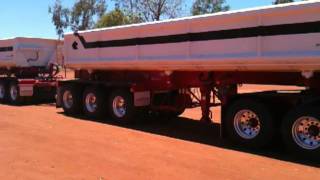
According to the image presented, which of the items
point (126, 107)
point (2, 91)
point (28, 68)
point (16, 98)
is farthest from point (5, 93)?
point (126, 107)

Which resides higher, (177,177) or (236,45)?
(236,45)

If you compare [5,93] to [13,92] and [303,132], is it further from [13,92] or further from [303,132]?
[303,132]

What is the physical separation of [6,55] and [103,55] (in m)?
7.95

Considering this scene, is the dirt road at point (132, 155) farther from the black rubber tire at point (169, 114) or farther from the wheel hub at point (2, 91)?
the wheel hub at point (2, 91)

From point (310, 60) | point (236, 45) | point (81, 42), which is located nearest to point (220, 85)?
point (236, 45)

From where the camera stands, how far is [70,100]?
53.2 ft

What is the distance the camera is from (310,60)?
8.97 m

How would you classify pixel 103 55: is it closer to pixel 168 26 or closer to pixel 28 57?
pixel 168 26

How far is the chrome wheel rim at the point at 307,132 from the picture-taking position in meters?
8.98

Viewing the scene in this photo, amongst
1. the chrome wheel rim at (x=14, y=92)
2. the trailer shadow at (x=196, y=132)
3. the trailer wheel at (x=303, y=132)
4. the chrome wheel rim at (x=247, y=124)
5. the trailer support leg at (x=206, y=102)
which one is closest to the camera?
the trailer wheel at (x=303, y=132)

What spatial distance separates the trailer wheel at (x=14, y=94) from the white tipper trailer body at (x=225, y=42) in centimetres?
630

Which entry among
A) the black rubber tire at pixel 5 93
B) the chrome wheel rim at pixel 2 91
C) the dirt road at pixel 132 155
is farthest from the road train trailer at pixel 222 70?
the chrome wheel rim at pixel 2 91

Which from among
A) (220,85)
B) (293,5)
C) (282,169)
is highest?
(293,5)

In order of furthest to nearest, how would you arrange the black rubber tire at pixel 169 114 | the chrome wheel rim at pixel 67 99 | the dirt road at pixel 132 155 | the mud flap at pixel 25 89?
the mud flap at pixel 25 89 < the chrome wheel rim at pixel 67 99 < the black rubber tire at pixel 169 114 < the dirt road at pixel 132 155
